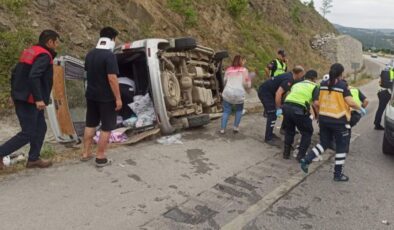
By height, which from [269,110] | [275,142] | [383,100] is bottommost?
[275,142]

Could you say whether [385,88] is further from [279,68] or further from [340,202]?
[340,202]

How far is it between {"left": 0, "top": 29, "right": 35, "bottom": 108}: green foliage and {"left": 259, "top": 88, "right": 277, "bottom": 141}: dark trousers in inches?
185

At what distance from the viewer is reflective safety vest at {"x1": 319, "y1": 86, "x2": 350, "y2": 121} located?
19.4 feet

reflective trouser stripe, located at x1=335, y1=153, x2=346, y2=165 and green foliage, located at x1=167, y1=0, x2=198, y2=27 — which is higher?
green foliage, located at x1=167, y1=0, x2=198, y2=27

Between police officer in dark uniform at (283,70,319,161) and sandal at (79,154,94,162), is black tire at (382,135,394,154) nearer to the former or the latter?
police officer in dark uniform at (283,70,319,161)

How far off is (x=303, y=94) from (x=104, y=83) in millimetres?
2975

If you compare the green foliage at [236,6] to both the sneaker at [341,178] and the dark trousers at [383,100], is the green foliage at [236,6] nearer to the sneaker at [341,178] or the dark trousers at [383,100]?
the dark trousers at [383,100]

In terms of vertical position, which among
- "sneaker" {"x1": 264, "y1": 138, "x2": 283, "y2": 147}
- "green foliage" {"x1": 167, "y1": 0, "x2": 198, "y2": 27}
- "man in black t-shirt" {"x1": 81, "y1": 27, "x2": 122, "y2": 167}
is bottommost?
"sneaker" {"x1": 264, "y1": 138, "x2": 283, "y2": 147}

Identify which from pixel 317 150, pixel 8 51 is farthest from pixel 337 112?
pixel 8 51

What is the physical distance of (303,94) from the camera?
6.55 meters

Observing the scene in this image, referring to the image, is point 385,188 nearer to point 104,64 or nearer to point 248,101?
point 104,64

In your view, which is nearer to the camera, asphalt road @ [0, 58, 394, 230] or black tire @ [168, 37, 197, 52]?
asphalt road @ [0, 58, 394, 230]

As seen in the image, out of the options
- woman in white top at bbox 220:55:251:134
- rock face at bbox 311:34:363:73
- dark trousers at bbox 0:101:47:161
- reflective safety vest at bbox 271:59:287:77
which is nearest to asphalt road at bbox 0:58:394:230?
dark trousers at bbox 0:101:47:161

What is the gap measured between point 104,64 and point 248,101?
832 centimetres
